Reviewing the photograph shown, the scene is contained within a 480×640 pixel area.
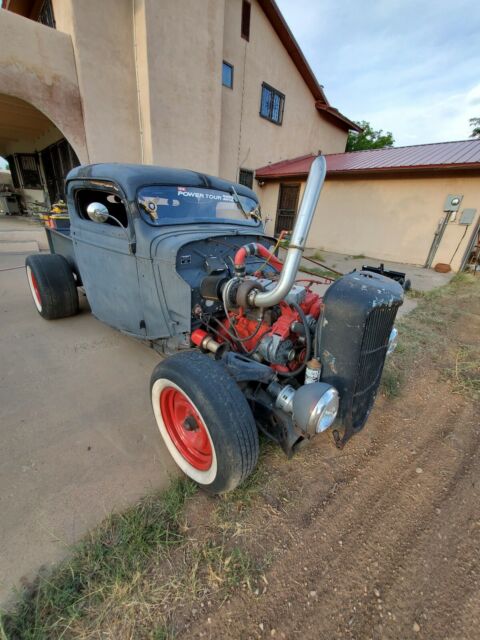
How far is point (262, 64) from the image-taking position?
10617 mm

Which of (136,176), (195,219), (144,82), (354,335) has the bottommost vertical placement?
(354,335)

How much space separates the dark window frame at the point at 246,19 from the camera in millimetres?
9478

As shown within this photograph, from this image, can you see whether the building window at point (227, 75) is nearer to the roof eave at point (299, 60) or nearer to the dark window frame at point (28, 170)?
the roof eave at point (299, 60)

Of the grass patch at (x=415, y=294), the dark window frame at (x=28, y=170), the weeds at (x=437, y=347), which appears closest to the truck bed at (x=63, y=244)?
the weeds at (x=437, y=347)

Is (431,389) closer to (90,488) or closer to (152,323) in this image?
(152,323)

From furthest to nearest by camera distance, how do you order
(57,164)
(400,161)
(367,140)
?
(367,140) < (57,164) < (400,161)

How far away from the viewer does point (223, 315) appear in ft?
7.95

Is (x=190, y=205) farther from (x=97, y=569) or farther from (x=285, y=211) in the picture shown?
(x=285, y=211)

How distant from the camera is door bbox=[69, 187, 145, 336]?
2.52 meters

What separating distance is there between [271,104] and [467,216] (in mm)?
8545

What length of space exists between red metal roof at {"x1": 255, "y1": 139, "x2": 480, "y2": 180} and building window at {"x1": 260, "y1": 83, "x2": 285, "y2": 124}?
5.78 ft

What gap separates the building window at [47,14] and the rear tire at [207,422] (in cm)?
1115

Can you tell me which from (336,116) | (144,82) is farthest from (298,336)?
(336,116)

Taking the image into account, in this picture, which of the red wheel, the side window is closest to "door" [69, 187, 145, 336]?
the side window
